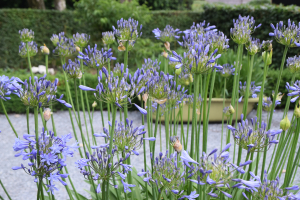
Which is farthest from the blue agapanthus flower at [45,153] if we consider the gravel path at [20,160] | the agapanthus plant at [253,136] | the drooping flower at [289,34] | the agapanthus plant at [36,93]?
the drooping flower at [289,34]

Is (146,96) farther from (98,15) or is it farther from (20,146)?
(98,15)

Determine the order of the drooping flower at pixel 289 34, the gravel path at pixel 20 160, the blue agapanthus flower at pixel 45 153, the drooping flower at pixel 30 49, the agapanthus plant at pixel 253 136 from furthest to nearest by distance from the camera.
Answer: the gravel path at pixel 20 160
the drooping flower at pixel 30 49
the drooping flower at pixel 289 34
the agapanthus plant at pixel 253 136
the blue agapanthus flower at pixel 45 153

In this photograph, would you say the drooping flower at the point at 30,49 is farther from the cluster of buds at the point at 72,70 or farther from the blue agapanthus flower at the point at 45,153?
the blue agapanthus flower at the point at 45,153

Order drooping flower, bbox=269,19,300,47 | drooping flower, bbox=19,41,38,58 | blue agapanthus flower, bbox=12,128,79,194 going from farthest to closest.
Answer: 1. drooping flower, bbox=19,41,38,58
2. drooping flower, bbox=269,19,300,47
3. blue agapanthus flower, bbox=12,128,79,194

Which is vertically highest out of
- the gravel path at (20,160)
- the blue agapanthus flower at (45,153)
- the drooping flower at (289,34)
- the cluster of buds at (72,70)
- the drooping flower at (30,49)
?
the drooping flower at (289,34)

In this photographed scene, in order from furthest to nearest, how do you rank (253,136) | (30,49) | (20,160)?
(20,160) < (30,49) < (253,136)

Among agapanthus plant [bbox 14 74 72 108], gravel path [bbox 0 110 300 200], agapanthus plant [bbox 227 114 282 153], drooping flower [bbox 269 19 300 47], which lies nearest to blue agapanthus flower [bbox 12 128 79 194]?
agapanthus plant [bbox 14 74 72 108]

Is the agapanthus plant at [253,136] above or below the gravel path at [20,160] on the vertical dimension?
above

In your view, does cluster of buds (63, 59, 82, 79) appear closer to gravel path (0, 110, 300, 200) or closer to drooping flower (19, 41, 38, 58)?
drooping flower (19, 41, 38, 58)

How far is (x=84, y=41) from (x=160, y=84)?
1.14m

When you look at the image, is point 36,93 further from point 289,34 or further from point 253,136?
point 289,34

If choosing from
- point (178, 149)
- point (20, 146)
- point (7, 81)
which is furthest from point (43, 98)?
point (178, 149)

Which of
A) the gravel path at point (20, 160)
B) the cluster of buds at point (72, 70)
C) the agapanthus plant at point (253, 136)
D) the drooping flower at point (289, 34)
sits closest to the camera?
the agapanthus plant at point (253, 136)

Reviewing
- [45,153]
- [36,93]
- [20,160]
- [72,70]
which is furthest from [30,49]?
[20,160]
